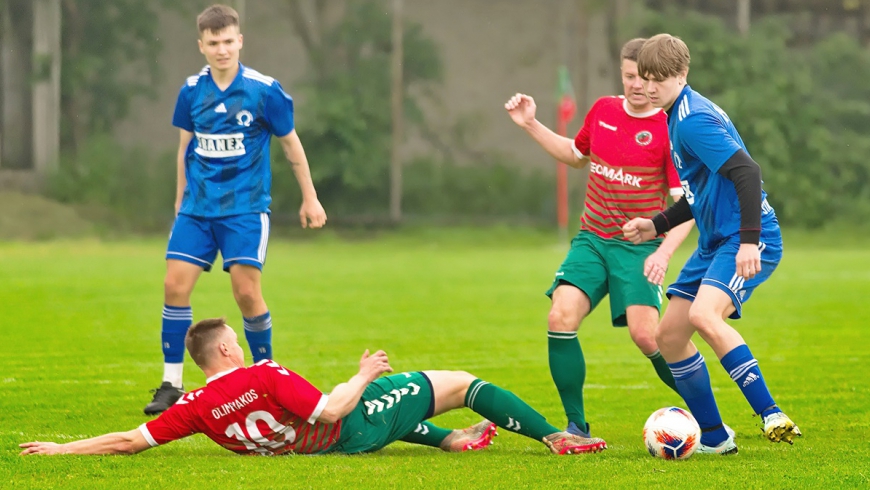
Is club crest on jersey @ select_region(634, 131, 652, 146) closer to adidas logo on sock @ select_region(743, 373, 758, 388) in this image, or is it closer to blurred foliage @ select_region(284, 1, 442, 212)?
adidas logo on sock @ select_region(743, 373, 758, 388)

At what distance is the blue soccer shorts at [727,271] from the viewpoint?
5.10 metres

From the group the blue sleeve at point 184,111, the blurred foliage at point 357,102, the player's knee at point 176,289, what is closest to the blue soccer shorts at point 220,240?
the player's knee at point 176,289

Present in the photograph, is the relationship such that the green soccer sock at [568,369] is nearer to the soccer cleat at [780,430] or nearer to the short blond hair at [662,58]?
the soccer cleat at [780,430]

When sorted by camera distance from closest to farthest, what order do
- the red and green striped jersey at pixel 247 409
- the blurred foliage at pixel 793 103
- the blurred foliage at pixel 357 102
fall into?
the red and green striped jersey at pixel 247 409
the blurred foliage at pixel 357 102
the blurred foliage at pixel 793 103

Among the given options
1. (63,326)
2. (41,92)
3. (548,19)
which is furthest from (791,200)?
(63,326)

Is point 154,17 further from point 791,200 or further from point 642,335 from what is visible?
point 642,335

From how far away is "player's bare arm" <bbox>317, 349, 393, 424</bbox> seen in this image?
4855 millimetres

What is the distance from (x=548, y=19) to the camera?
28.3 meters

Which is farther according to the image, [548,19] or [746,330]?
[548,19]

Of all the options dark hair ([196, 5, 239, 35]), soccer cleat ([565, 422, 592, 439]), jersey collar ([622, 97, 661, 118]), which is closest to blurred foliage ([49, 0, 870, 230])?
dark hair ([196, 5, 239, 35])

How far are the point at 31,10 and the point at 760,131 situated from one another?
17285 mm

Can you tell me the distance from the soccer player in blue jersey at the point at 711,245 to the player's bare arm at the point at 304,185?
218 centimetres

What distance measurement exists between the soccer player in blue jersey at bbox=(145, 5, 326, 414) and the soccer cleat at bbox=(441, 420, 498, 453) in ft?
5.74

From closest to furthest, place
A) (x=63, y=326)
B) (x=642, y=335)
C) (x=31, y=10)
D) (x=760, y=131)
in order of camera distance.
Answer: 1. (x=642, y=335)
2. (x=63, y=326)
3. (x=31, y=10)
4. (x=760, y=131)
